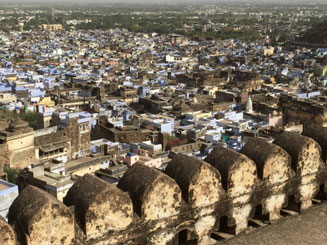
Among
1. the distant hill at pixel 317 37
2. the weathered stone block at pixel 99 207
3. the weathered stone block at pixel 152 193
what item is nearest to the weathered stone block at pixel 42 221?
the weathered stone block at pixel 99 207

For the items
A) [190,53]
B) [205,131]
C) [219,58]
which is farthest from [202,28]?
[205,131]

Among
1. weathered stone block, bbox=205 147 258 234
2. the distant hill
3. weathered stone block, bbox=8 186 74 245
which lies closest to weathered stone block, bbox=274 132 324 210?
weathered stone block, bbox=205 147 258 234

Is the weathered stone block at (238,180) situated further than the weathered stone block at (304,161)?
No

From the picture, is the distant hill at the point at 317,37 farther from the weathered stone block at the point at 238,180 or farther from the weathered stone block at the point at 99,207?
the weathered stone block at the point at 99,207

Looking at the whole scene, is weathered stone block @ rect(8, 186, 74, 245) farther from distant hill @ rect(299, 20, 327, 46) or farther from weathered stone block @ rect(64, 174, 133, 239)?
distant hill @ rect(299, 20, 327, 46)

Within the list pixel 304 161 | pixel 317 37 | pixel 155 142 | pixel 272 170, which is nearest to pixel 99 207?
pixel 272 170

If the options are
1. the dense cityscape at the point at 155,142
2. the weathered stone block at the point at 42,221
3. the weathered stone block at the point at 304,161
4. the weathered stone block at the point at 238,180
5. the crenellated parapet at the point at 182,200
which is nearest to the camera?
the weathered stone block at the point at 42,221
